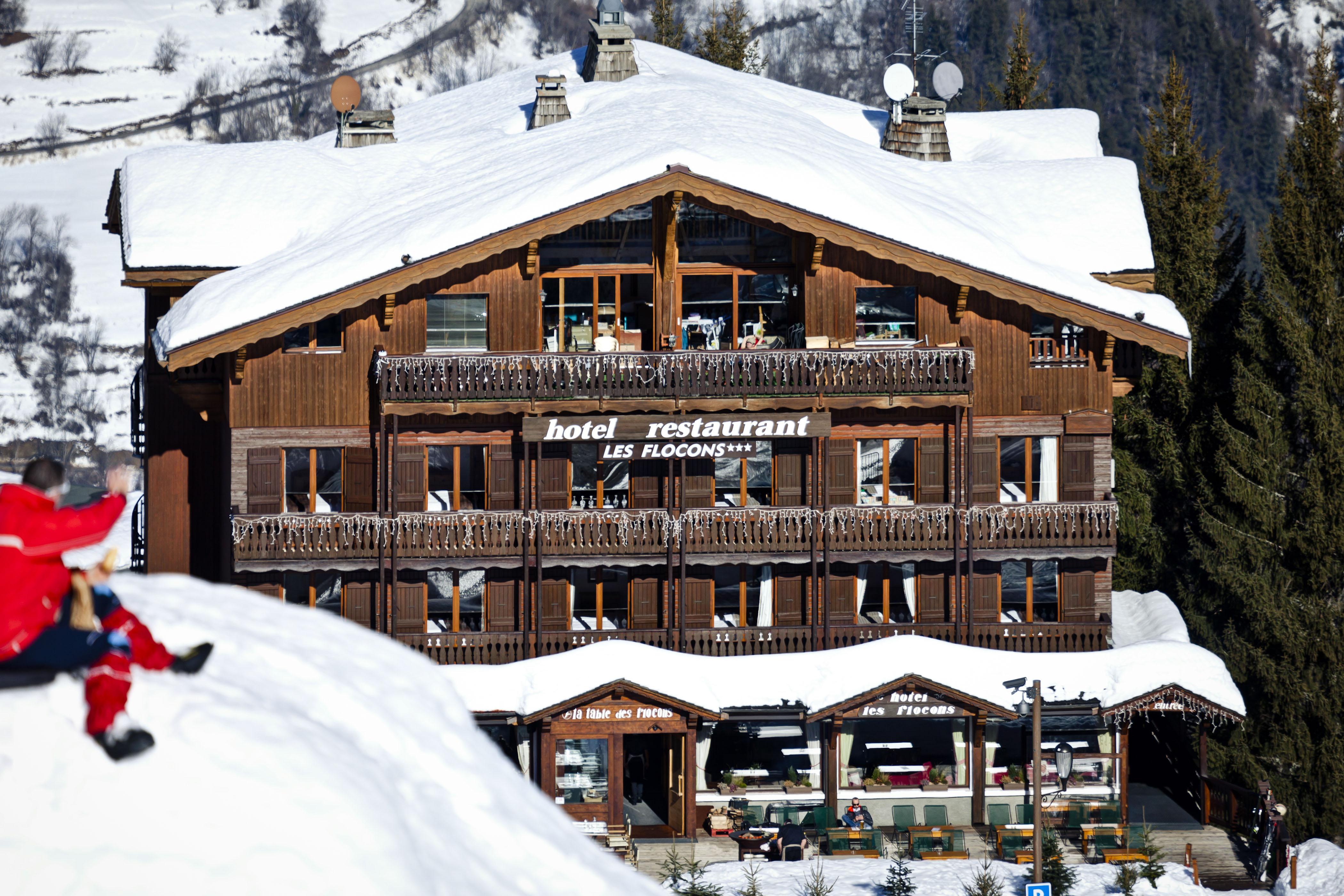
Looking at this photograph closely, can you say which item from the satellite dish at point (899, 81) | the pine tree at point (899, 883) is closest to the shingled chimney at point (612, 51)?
the satellite dish at point (899, 81)

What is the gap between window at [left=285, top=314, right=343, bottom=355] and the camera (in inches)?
1639

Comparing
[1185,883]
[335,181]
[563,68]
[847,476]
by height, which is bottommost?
[1185,883]

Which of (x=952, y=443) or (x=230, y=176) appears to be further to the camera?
(x=230, y=176)

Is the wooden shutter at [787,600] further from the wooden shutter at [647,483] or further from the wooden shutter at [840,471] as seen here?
the wooden shutter at [647,483]

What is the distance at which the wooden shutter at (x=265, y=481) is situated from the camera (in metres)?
41.3

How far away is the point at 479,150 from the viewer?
47.6m

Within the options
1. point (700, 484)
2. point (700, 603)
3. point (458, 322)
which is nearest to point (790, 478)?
point (700, 484)

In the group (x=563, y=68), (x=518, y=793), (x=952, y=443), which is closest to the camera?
(x=518, y=793)

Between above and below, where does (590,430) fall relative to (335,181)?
below

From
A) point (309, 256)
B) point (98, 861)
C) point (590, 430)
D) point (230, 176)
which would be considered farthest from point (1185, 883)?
point (98, 861)

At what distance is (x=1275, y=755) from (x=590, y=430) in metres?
16.7

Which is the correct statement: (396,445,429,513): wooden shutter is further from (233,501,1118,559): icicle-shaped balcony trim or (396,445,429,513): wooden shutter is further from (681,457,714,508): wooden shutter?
(681,457,714,508): wooden shutter

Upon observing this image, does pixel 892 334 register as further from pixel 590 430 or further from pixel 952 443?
pixel 590 430

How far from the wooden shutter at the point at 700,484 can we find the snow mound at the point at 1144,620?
8.71 meters
